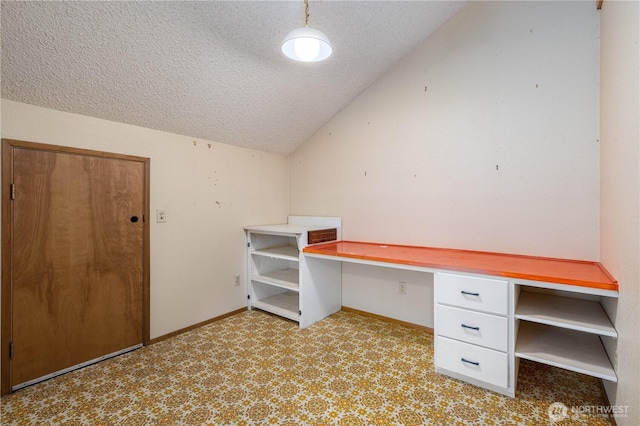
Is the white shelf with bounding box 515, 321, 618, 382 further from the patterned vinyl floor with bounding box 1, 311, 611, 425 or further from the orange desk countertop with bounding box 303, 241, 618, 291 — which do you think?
the orange desk countertop with bounding box 303, 241, 618, 291

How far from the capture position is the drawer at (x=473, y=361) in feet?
5.81

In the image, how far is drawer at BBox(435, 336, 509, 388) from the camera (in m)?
1.77

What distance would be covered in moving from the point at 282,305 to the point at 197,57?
2.44 m

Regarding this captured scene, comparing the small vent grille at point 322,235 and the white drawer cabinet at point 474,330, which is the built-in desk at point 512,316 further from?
the small vent grille at point 322,235

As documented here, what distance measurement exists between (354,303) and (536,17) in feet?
9.65

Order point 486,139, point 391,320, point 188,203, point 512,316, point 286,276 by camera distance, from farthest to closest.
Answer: point 286,276
point 391,320
point 188,203
point 486,139
point 512,316

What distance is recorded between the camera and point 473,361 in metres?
1.87

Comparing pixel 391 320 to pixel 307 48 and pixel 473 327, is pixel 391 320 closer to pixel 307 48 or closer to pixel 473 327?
pixel 473 327

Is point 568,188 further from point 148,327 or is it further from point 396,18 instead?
point 148,327

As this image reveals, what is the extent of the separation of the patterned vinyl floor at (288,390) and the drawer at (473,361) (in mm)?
96

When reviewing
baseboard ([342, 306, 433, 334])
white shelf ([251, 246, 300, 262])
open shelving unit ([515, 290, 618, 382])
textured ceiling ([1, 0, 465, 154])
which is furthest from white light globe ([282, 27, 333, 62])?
baseboard ([342, 306, 433, 334])

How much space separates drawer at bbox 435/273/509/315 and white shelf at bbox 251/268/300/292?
4.59ft

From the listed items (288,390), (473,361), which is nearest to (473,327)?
(473,361)

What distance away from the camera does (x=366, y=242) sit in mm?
3062
